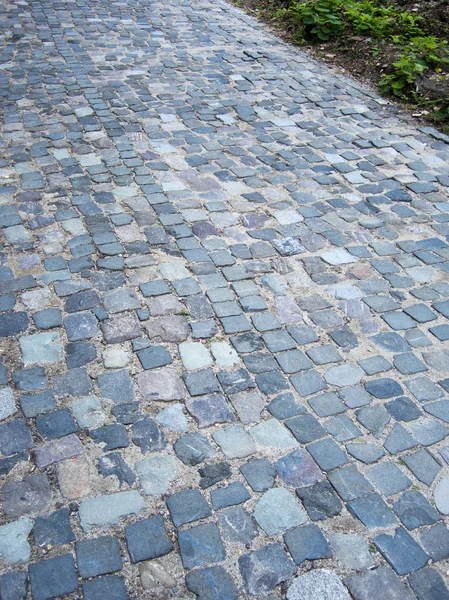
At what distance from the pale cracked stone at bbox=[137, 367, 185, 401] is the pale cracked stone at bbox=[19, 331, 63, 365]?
436mm

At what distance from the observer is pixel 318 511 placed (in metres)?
2.35

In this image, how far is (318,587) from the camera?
2.10m

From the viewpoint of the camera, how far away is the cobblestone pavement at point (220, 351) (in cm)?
221

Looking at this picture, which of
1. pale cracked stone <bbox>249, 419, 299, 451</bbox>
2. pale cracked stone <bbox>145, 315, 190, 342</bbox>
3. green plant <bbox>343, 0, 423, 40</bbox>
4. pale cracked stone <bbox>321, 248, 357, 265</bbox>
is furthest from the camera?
green plant <bbox>343, 0, 423, 40</bbox>

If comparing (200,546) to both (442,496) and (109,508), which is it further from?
(442,496)

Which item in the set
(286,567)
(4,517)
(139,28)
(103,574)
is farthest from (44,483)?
(139,28)

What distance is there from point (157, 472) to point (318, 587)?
2.43ft

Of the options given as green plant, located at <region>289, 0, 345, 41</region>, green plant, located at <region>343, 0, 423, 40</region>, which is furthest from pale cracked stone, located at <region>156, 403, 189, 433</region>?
green plant, located at <region>289, 0, 345, 41</region>

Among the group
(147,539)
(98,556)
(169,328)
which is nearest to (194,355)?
(169,328)

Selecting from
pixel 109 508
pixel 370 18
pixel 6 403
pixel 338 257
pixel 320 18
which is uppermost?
pixel 370 18

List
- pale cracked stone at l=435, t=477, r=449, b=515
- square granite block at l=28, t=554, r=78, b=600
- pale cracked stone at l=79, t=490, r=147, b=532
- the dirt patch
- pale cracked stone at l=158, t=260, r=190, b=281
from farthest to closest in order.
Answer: the dirt patch → pale cracked stone at l=158, t=260, r=190, b=281 → pale cracked stone at l=435, t=477, r=449, b=515 → pale cracked stone at l=79, t=490, r=147, b=532 → square granite block at l=28, t=554, r=78, b=600

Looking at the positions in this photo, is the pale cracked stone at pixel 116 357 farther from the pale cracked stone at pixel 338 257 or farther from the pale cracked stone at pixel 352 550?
the pale cracked stone at pixel 338 257

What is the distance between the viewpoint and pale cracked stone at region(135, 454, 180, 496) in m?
2.40

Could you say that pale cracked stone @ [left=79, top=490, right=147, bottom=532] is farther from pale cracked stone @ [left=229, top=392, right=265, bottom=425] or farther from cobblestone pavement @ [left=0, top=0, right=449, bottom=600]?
pale cracked stone @ [left=229, top=392, right=265, bottom=425]
